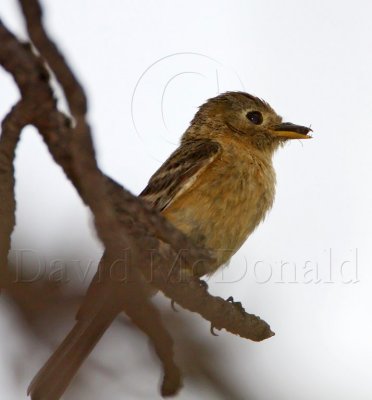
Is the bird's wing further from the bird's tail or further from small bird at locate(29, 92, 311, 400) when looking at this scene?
the bird's tail

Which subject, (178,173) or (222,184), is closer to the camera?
(222,184)

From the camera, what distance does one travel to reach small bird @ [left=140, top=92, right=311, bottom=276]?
556cm

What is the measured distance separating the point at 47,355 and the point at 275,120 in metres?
3.96

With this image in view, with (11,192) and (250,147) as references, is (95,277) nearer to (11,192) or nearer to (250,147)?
(11,192)

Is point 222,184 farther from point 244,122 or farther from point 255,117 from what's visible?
point 255,117

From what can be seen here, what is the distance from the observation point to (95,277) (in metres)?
4.14

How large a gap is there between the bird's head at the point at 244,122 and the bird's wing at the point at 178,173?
48 centimetres

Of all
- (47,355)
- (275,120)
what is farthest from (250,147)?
(47,355)

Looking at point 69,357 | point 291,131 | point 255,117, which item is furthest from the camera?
point 255,117

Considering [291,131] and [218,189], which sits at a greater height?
[291,131]

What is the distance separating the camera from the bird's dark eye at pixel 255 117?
6.94m

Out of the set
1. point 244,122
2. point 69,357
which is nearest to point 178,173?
point 244,122

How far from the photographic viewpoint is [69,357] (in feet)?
14.6

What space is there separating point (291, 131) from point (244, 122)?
1.37 ft
